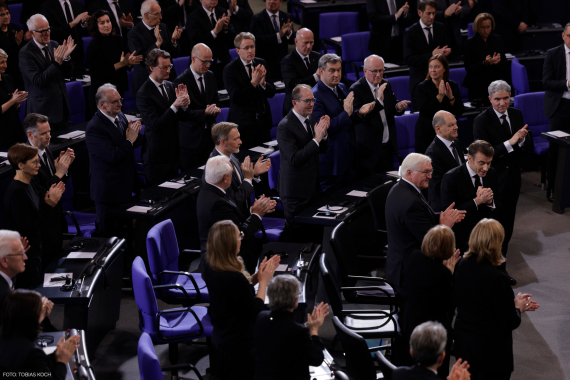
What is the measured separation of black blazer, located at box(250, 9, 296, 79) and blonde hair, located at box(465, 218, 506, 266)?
6.44 m

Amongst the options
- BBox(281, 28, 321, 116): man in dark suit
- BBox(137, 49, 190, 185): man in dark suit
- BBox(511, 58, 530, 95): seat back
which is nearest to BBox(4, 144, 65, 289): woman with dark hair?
BBox(137, 49, 190, 185): man in dark suit

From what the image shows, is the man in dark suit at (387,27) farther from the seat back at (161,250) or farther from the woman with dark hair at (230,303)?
the woman with dark hair at (230,303)

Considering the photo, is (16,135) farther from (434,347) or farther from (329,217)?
(434,347)

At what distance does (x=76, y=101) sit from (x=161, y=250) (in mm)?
4044

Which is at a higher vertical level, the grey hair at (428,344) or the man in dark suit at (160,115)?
the man in dark suit at (160,115)

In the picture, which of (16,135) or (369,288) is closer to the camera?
(369,288)

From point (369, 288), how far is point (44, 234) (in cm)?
274

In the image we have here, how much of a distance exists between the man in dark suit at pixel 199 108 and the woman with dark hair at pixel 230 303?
3.56 metres

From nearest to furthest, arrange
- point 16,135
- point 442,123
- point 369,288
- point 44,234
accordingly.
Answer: point 369,288 → point 44,234 → point 442,123 → point 16,135

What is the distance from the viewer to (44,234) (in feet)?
18.4

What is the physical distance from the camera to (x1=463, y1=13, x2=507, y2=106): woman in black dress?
9430 millimetres

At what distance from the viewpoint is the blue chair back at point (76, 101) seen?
8.72m

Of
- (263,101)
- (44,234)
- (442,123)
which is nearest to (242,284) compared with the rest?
(44,234)

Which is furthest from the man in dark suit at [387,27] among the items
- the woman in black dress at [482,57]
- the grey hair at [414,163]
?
the grey hair at [414,163]
